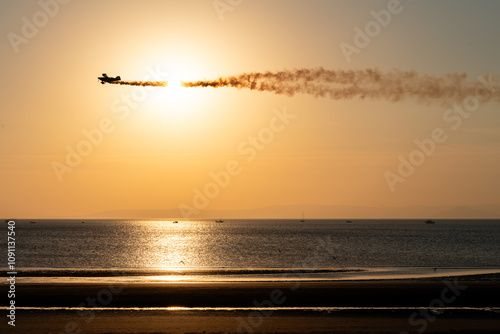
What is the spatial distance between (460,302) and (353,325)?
14245 mm

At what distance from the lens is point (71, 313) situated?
42.0 meters

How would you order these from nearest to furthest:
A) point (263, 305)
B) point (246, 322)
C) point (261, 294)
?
point (246, 322) < point (263, 305) < point (261, 294)

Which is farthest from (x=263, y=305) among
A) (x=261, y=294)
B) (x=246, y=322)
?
(x=246, y=322)

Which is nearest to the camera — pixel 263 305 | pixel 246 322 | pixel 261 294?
pixel 246 322

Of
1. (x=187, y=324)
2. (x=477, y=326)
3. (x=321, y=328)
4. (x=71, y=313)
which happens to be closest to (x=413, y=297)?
(x=477, y=326)

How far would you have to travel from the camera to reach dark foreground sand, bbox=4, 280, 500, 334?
3672 cm

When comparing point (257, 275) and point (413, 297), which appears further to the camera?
point (257, 275)

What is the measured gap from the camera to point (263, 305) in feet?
151

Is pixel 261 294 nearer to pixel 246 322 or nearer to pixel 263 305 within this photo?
pixel 263 305

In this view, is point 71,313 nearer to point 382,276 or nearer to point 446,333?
point 446,333

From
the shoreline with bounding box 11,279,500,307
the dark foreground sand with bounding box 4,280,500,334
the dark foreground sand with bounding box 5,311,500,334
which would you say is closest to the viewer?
the dark foreground sand with bounding box 5,311,500,334

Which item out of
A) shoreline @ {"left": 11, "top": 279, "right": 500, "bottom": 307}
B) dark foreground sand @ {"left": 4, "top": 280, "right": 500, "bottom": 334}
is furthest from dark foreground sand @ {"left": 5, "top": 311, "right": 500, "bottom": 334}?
shoreline @ {"left": 11, "top": 279, "right": 500, "bottom": 307}

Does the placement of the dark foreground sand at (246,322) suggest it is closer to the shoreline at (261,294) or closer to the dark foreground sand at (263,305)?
the dark foreground sand at (263,305)

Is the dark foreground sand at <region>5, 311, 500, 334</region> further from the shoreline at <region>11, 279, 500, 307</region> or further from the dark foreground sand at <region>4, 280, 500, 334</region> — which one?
the shoreline at <region>11, 279, 500, 307</region>
